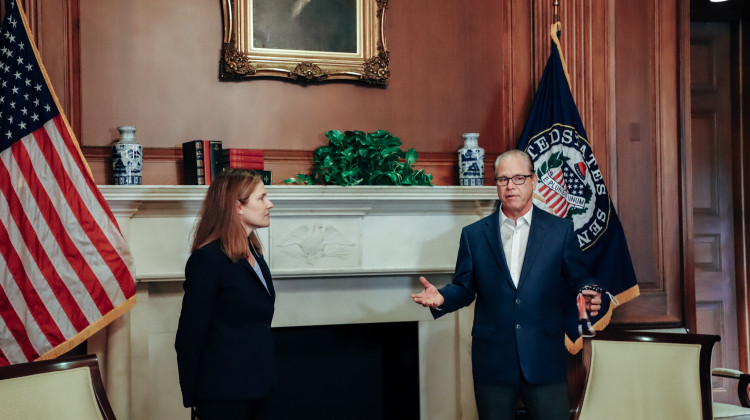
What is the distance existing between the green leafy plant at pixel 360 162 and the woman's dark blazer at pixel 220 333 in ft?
4.16

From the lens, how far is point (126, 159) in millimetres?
3332

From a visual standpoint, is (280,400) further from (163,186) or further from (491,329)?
(491,329)

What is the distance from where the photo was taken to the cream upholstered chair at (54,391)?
2275mm

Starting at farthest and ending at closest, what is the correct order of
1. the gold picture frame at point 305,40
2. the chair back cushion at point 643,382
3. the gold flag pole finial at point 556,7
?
1. the gold flag pole finial at point 556,7
2. the gold picture frame at point 305,40
3. the chair back cushion at point 643,382

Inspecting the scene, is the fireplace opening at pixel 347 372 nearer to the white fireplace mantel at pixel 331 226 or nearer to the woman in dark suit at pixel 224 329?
the white fireplace mantel at pixel 331 226

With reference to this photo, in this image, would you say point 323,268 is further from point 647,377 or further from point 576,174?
point 647,377

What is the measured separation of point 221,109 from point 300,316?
3.81ft

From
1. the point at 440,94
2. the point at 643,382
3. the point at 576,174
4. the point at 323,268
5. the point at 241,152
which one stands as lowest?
the point at 643,382

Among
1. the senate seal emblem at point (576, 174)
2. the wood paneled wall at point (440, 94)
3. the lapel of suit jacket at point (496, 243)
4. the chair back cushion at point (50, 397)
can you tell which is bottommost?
the chair back cushion at point (50, 397)

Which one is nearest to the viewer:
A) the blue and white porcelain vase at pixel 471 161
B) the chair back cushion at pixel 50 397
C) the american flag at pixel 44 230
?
the chair back cushion at pixel 50 397

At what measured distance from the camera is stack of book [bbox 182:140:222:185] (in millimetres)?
3398

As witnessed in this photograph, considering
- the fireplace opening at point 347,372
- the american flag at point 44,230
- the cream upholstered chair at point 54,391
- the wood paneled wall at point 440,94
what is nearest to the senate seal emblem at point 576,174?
the wood paneled wall at point 440,94

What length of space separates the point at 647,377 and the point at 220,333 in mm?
1636

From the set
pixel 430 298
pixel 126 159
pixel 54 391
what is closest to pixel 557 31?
pixel 430 298
